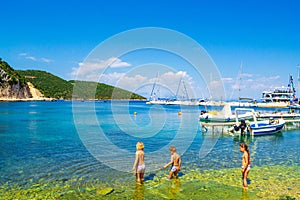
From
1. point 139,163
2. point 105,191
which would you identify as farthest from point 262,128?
point 105,191

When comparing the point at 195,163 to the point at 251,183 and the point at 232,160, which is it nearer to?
the point at 232,160

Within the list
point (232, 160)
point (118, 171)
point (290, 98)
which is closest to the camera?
point (118, 171)

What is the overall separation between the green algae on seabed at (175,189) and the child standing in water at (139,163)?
45 cm

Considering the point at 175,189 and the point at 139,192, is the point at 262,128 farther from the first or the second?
the point at 139,192

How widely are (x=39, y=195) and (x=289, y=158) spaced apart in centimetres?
1749

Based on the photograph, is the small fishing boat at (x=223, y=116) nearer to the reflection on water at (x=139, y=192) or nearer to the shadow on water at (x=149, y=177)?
the shadow on water at (x=149, y=177)

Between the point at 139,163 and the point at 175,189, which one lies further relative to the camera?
the point at 139,163

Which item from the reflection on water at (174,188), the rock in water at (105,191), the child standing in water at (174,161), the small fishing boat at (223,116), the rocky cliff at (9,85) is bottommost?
the rock in water at (105,191)

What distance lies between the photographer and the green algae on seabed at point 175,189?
465 inches

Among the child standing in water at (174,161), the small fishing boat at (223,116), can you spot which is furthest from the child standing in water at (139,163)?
the small fishing boat at (223,116)

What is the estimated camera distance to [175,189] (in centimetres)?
1272

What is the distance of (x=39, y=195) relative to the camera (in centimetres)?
1188

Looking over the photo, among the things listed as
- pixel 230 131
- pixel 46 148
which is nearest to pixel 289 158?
pixel 230 131

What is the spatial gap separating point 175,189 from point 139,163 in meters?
2.00
